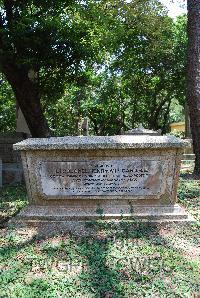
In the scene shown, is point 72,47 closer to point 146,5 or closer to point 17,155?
point 17,155

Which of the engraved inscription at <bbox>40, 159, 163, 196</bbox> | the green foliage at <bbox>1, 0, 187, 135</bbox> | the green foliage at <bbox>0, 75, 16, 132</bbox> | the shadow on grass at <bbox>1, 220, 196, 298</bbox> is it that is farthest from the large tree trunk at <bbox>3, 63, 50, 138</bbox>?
the green foliage at <bbox>0, 75, 16, 132</bbox>

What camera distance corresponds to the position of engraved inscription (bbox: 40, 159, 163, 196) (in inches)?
226

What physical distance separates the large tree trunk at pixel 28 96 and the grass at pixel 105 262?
4.28 meters

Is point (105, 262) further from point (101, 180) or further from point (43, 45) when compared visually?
point (43, 45)

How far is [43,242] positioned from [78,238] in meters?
0.46

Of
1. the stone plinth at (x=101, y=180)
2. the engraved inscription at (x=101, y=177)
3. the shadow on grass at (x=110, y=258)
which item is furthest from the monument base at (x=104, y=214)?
the engraved inscription at (x=101, y=177)

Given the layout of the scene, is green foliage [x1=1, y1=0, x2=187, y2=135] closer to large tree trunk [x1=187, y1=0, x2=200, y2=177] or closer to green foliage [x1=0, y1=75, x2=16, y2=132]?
large tree trunk [x1=187, y1=0, x2=200, y2=177]

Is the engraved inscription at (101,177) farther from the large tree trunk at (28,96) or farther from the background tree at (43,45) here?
→ the large tree trunk at (28,96)

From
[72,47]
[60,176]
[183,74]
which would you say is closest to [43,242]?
[60,176]

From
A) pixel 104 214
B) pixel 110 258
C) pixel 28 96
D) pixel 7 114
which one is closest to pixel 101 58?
pixel 28 96

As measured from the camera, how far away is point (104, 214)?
18.8ft

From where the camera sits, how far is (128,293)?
3.87 metres

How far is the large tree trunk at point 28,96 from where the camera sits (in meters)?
9.23

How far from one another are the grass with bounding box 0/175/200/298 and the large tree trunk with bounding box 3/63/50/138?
168 inches
